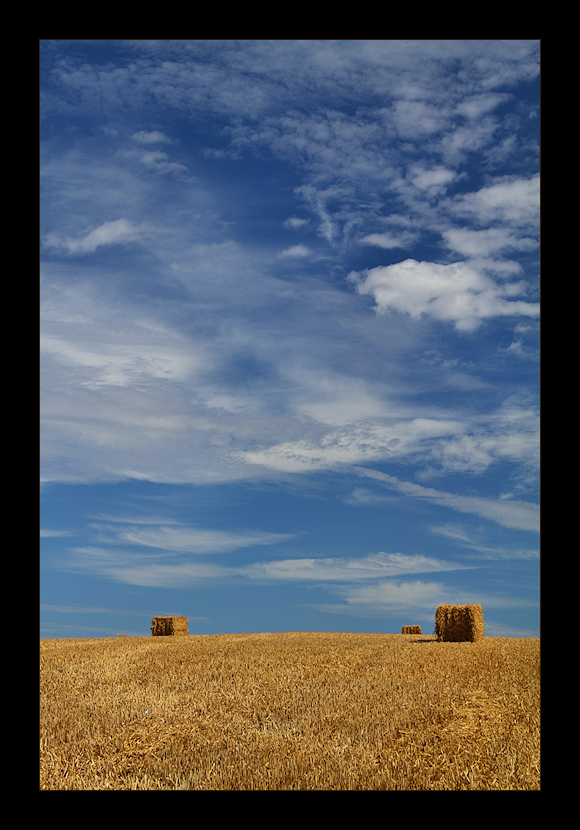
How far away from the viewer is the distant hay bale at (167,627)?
24188mm

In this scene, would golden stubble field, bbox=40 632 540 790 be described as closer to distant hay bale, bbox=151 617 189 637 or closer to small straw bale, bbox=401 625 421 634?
distant hay bale, bbox=151 617 189 637

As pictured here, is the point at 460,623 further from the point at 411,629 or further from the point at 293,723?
the point at 293,723

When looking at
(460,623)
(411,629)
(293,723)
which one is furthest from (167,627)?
(293,723)

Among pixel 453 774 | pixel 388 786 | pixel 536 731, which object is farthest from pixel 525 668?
pixel 388 786

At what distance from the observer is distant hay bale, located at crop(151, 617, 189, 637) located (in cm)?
2419

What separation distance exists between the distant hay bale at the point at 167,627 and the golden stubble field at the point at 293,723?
10267 millimetres

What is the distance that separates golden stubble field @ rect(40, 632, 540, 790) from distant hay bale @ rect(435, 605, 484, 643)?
5225 millimetres

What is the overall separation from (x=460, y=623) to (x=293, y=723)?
12.0 metres

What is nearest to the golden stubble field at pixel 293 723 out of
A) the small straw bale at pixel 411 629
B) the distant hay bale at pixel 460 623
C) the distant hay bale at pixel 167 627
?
the distant hay bale at pixel 460 623

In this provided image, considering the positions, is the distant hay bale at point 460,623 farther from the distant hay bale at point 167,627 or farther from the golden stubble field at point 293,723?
the distant hay bale at point 167,627

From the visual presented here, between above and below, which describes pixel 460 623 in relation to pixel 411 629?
above

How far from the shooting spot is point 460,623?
19344 millimetres
